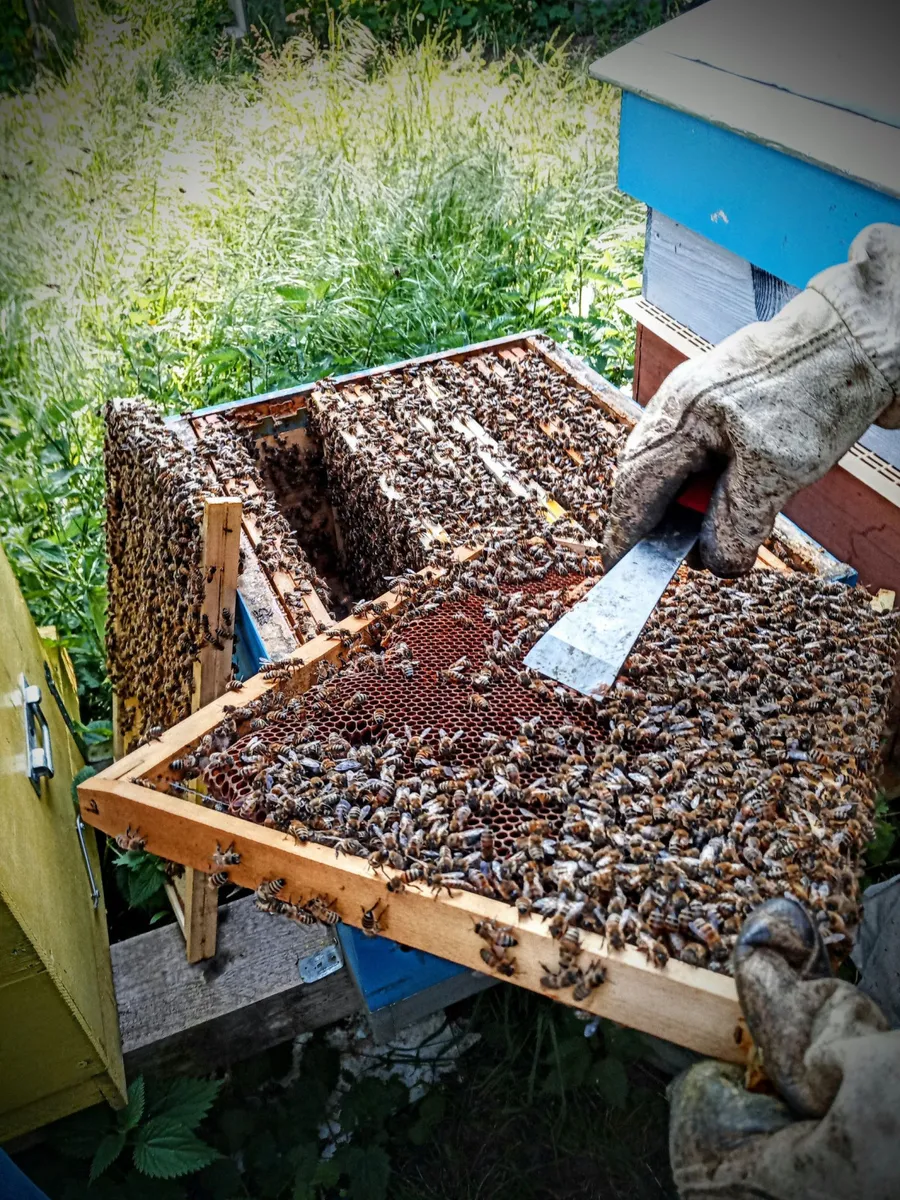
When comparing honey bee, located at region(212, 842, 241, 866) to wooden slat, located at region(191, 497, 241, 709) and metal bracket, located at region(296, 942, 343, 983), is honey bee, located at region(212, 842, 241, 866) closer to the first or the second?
wooden slat, located at region(191, 497, 241, 709)

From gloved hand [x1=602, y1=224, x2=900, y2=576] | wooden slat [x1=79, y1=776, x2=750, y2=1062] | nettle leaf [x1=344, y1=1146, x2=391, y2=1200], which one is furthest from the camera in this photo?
nettle leaf [x1=344, y1=1146, x2=391, y2=1200]

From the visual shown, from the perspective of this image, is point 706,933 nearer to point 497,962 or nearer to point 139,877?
point 497,962

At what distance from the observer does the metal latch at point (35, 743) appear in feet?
9.77

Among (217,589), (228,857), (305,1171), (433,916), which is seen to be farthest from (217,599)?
(305,1171)

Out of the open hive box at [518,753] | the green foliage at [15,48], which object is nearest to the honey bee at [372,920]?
the open hive box at [518,753]

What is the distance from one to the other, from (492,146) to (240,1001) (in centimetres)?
835

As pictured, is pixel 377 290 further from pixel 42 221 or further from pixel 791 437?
pixel 791 437

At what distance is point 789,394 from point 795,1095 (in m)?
1.94

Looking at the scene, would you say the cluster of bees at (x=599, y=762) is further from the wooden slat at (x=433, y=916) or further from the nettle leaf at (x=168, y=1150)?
the nettle leaf at (x=168, y=1150)

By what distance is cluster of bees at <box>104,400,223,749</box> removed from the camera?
11.0ft

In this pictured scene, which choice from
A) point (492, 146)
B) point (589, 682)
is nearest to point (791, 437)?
point (589, 682)

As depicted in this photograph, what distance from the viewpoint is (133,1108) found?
3.16 m

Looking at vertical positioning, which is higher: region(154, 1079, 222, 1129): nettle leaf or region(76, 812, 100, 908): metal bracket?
region(76, 812, 100, 908): metal bracket

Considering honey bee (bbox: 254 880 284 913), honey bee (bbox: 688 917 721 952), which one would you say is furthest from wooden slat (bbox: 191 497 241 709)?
honey bee (bbox: 688 917 721 952)
